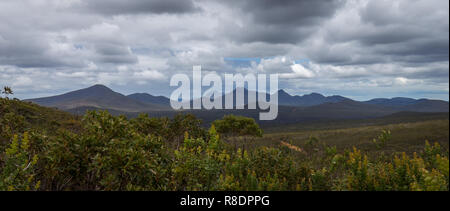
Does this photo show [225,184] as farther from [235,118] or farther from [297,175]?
[235,118]

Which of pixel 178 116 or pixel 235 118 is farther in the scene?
pixel 235 118

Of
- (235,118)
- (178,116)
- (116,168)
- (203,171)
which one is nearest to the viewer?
(116,168)

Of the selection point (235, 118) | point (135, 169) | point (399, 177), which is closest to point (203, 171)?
point (135, 169)

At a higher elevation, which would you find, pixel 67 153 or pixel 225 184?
pixel 67 153

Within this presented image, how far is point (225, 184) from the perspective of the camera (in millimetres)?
7324

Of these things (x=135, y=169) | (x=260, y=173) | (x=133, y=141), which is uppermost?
(x=133, y=141)

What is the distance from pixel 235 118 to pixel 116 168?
44149mm

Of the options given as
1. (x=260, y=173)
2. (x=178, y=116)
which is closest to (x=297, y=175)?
(x=260, y=173)
